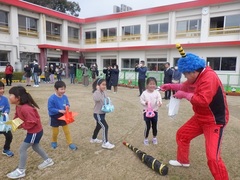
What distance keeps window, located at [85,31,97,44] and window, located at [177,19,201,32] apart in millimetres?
10262

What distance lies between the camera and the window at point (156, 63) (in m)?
19.0

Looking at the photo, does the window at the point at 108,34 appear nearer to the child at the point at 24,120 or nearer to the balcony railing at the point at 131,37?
the balcony railing at the point at 131,37

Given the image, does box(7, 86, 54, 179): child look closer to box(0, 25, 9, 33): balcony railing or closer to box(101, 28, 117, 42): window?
box(0, 25, 9, 33): balcony railing

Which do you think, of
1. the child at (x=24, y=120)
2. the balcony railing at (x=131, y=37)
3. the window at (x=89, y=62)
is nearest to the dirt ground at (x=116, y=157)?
the child at (x=24, y=120)

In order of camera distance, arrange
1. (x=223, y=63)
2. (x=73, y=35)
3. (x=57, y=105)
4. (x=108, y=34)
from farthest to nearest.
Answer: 1. (x=73, y=35)
2. (x=108, y=34)
3. (x=223, y=63)
4. (x=57, y=105)

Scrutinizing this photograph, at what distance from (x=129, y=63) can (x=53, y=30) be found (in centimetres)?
928

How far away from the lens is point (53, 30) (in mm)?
22125

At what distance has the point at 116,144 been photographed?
388cm

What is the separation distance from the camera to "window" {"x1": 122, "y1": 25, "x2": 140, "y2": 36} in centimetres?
2052

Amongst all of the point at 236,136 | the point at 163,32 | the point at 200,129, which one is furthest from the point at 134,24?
the point at 200,129

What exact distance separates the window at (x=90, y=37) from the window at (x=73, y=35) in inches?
47.4

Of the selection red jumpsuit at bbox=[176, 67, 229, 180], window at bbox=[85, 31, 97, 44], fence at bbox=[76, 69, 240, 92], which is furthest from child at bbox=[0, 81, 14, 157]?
window at bbox=[85, 31, 97, 44]

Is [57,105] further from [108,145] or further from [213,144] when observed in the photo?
[213,144]

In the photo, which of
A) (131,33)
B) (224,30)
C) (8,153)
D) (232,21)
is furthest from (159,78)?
(8,153)
